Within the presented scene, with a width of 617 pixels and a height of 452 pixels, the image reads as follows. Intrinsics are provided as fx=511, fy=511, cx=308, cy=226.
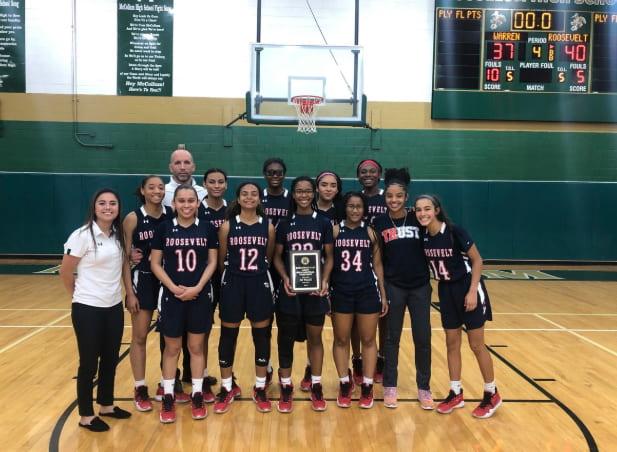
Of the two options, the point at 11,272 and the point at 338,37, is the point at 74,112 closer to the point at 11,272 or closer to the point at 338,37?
the point at 11,272

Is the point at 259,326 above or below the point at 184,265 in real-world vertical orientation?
below

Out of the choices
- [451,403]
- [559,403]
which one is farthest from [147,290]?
[559,403]

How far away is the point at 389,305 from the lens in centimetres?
377

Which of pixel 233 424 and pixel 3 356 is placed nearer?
pixel 233 424

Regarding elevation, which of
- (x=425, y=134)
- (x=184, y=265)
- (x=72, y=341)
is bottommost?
(x=72, y=341)

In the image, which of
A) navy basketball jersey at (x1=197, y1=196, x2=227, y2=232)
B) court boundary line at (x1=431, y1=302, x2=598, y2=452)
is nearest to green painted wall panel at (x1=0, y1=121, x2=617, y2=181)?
court boundary line at (x1=431, y1=302, x2=598, y2=452)

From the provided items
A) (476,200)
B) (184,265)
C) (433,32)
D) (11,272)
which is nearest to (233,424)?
(184,265)

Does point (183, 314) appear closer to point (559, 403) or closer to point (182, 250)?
point (182, 250)

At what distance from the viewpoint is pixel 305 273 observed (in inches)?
139

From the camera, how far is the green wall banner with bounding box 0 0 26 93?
10.3 meters

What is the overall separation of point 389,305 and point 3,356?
12.1 ft

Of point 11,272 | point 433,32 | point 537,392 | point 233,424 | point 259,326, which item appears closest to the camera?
point 233,424

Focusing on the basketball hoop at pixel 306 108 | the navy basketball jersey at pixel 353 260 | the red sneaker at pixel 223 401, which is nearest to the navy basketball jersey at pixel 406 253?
the navy basketball jersey at pixel 353 260

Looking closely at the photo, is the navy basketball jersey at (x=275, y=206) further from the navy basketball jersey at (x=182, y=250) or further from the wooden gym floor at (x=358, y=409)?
the wooden gym floor at (x=358, y=409)
